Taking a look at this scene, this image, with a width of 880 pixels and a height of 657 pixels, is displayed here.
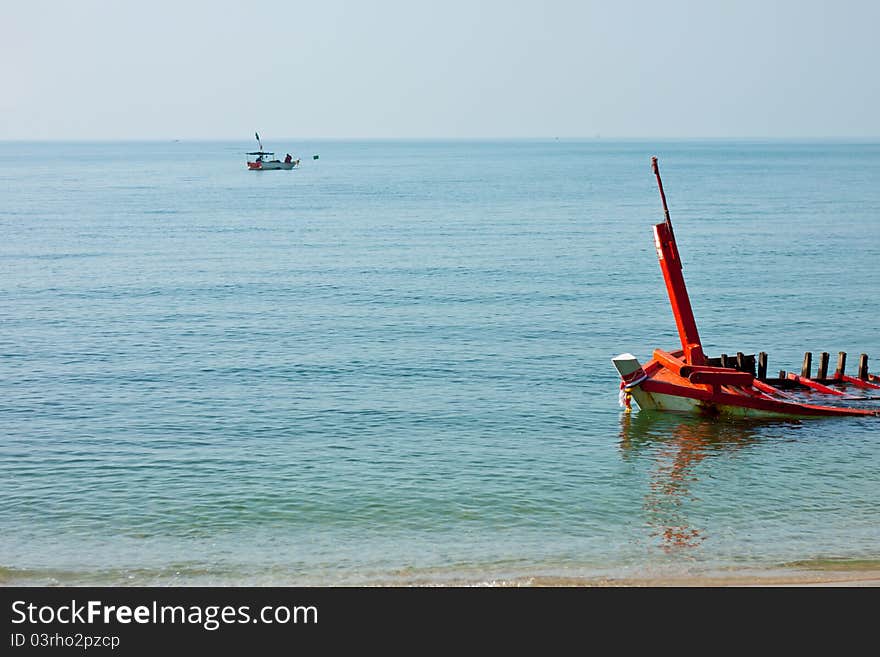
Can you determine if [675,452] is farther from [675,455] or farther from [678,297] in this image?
[678,297]

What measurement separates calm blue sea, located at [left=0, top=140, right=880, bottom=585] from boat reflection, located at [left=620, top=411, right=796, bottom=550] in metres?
0.11

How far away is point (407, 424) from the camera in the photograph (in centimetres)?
3453

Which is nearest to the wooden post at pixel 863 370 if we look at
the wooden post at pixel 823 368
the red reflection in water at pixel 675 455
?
the wooden post at pixel 823 368

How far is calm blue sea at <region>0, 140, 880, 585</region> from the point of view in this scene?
2375cm

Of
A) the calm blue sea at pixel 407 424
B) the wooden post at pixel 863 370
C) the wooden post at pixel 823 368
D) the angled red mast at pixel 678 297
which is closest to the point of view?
the calm blue sea at pixel 407 424

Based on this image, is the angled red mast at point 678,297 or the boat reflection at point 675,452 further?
the angled red mast at point 678,297

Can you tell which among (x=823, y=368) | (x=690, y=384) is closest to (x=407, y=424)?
(x=690, y=384)

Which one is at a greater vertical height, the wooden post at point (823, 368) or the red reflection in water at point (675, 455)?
the wooden post at point (823, 368)

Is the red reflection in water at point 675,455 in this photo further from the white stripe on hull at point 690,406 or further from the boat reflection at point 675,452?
the white stripe on hull at point 690,406

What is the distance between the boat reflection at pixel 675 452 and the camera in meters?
25.1

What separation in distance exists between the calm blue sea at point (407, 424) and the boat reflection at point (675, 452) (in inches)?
4.2

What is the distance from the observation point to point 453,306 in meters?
56.6

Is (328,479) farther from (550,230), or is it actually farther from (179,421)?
(550,230)
